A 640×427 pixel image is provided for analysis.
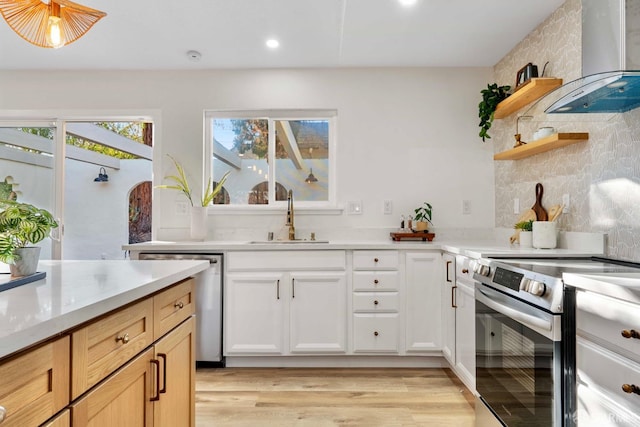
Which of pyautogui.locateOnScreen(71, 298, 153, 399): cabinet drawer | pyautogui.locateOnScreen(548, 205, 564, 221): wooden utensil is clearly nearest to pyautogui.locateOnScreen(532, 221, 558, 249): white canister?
pyautogui.locateOnScreen(548, 205, 564, 221): wooden utensil

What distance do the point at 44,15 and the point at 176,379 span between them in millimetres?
1671

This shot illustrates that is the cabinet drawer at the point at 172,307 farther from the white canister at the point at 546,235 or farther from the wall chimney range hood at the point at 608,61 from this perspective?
the white canister at the point at 546,235

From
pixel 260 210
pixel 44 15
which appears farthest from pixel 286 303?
pixel 44 15

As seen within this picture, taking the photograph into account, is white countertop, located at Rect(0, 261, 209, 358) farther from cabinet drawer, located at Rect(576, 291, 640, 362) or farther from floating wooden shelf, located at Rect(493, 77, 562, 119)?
floating wooden shelf, located at Rect(493, 77, 562, 119)

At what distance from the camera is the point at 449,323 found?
8.36ft

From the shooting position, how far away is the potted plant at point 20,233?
1016mm

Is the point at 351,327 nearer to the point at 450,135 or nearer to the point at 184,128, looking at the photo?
the point at 450,135

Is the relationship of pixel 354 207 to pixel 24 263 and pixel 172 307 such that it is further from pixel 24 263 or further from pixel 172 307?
pixel 24 263

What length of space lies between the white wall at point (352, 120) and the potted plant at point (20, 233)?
83.6 inches

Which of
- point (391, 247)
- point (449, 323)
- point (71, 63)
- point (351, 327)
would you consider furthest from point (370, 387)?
point (71, 63)

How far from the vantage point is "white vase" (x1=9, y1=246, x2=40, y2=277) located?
1.04 m

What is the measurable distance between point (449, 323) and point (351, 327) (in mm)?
698

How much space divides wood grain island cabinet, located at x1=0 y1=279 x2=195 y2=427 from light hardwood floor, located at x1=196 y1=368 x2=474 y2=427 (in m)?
0.75

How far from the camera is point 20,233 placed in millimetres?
1035
